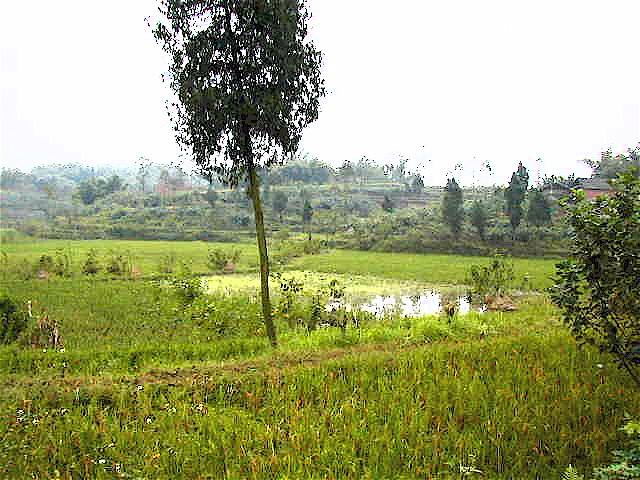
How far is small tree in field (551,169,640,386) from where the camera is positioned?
3939mm

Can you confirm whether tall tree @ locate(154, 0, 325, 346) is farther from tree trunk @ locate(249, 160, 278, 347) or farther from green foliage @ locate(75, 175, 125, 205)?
green foliage @ locate(75, 175, 125, 205)

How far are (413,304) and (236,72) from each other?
8.38m

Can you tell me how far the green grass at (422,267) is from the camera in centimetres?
1736

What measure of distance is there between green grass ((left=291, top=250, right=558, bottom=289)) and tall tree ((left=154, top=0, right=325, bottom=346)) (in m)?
11.4

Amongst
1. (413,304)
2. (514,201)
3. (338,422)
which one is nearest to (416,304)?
(413,304)

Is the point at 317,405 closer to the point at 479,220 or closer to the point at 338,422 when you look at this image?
the point at 338,422

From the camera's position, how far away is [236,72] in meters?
6.42

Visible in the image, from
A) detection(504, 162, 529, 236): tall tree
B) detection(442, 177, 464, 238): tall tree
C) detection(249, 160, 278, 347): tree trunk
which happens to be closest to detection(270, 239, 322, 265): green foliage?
detection(442, 177, 464, 238): tall tree

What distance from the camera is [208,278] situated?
17.9 meters

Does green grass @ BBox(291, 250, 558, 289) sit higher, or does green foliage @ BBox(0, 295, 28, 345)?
green foliage @ BBox(0, 295, 28, 345)

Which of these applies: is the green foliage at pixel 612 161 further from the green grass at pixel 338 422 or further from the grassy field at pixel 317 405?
the green grass at pixel 338 422

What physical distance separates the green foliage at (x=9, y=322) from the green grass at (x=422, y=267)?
12321 millimetres

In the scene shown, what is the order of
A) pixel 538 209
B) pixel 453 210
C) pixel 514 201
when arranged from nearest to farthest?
pixel 514 201
pixel 538 209
pixel 453 210

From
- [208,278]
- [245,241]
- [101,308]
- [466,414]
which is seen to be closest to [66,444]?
[466,414]
